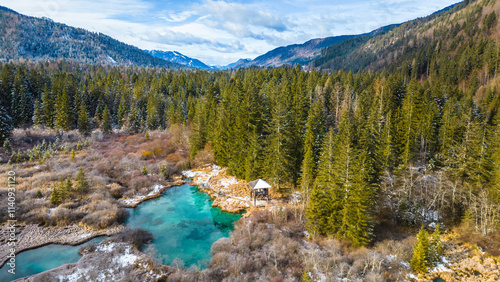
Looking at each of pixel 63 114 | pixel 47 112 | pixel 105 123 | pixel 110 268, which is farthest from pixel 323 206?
pixel 47 112

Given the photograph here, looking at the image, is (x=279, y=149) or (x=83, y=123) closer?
(x=279, y=149)

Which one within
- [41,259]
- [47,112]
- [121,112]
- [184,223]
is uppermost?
[121,112]

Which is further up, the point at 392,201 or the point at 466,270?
the point at 392,201

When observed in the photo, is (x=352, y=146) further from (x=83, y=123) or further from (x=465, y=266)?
(x=83, y=123)

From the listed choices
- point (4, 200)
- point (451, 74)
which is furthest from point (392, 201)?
point (451, 74)

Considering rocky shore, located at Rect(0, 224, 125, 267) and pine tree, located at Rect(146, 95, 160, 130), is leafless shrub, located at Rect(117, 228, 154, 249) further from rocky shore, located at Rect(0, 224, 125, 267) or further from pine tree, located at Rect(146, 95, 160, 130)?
pine tree, located at Rect(146, 95, 160, 130)

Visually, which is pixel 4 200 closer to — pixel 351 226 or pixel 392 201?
pixel 351 226
